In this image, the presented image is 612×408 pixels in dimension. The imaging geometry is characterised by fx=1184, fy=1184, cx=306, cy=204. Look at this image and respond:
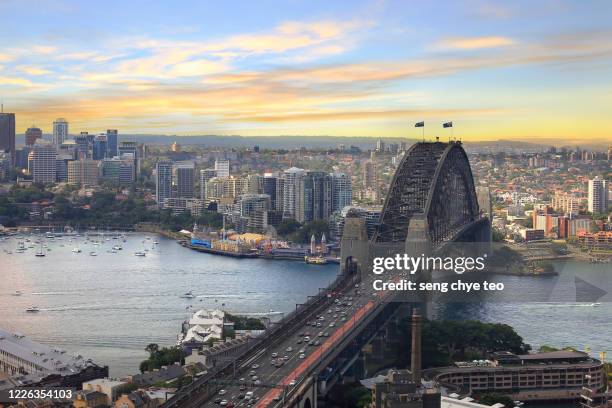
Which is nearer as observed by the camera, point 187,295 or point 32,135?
point 187,295

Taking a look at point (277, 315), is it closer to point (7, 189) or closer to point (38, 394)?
point (38, 394)

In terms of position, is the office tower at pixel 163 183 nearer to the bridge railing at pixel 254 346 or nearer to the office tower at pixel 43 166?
the office tower at pixel 43 166

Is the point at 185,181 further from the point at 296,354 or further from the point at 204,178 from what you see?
the point at 296,354

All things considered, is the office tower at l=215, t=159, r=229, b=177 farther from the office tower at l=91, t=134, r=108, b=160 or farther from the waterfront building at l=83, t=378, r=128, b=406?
the waterfront building at l=83, t=378, r=128, b=406

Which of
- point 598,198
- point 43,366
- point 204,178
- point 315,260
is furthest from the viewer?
point 204,178

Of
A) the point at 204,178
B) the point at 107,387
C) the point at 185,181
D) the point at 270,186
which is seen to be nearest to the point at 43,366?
the point at 107,387

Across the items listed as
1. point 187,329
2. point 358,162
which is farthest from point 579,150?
point 187,329

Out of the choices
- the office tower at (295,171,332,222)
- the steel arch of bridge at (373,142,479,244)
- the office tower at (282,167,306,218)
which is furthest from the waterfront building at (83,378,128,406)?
the office tower at (282,167,306,218)
